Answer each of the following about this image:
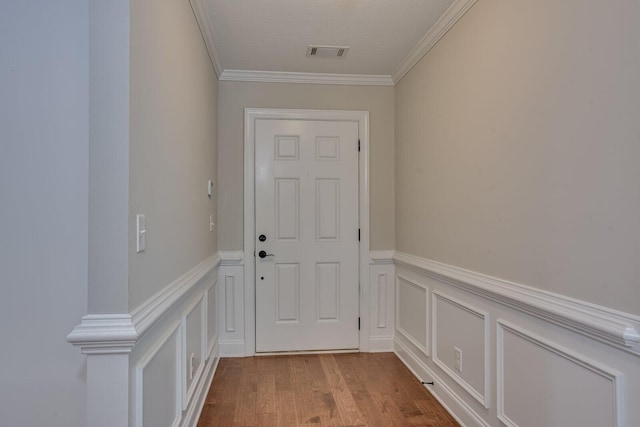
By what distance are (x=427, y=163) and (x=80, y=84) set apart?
2.13m

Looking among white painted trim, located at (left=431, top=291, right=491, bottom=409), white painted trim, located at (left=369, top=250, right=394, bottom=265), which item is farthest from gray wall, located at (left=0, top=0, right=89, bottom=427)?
white painted trim, located at (left=369, top=250, right=394, bottom=265)

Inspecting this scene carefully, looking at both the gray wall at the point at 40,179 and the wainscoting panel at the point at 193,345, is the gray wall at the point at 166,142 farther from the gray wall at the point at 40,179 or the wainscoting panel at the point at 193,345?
the wainscoting panel at the point at 193,345

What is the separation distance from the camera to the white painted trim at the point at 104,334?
3.57 feet

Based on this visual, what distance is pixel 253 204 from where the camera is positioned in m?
3.28

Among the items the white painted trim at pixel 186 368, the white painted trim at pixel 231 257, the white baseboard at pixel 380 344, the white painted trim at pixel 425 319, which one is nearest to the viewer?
the white painted trim at pixel 186 368

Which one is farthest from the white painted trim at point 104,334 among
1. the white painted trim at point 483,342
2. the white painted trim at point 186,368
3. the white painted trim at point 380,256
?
the white painted trim at point 380,256

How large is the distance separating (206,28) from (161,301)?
180cm

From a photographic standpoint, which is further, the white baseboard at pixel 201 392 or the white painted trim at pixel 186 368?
the white baseboard at pixel 201 392

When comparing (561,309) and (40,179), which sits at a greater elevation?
(40,179)

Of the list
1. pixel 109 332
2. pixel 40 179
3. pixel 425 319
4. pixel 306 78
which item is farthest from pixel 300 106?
pixel 109 332

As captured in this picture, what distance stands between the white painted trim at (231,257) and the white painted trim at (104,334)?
2100mm

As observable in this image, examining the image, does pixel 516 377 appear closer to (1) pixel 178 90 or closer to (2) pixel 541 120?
(2) pixel 541 120

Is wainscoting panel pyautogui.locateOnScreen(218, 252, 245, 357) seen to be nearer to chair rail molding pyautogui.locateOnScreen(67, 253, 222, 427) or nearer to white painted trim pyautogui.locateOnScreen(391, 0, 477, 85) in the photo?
chair rail molding pyautogui.locateOnScreen(67, 253, 222, 427)

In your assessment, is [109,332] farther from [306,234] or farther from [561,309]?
[306,234]
